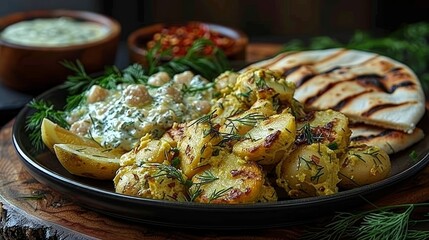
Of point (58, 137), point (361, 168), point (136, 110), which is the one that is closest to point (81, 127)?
point (58, 137)

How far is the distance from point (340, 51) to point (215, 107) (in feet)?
4.28

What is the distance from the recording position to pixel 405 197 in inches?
120

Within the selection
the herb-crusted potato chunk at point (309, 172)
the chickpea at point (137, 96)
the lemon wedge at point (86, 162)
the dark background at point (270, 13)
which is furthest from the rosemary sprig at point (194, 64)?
the dark background at point (270, 13)

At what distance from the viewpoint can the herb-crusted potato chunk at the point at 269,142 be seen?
2.72 metres

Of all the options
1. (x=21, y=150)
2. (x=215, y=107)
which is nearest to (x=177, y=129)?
(x=215, y=107)

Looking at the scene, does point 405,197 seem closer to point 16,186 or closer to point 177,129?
point 177,129

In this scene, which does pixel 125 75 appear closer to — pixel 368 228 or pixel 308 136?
pixel 308 136

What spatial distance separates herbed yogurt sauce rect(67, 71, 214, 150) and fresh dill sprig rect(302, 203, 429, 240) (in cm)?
79

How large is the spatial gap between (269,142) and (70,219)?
2.62 ft

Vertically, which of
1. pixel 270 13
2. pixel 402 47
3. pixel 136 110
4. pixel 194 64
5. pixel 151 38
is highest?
pixel 136 110

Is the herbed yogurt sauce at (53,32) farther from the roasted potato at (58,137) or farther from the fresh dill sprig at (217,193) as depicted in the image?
the fresh dill sprig at (217,193)

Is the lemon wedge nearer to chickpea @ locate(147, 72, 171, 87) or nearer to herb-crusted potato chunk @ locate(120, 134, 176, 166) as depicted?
herb-crusted potato chunk @ locate(120, 134, 176, 166)

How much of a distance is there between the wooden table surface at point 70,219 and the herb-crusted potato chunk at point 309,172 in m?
0.15

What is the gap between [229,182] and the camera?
271 cm
